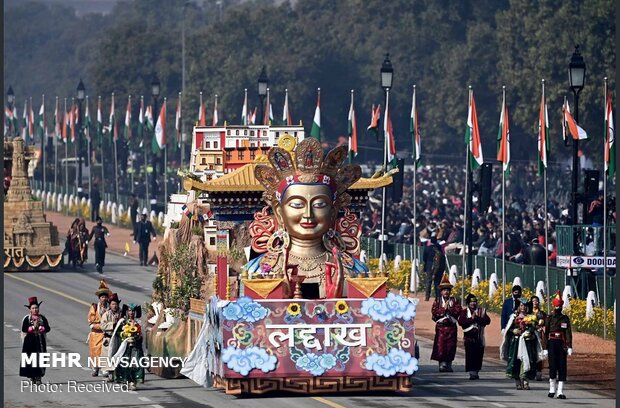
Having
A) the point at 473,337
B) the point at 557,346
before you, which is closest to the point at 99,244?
the point at 473,337

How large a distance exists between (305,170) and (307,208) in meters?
0.62

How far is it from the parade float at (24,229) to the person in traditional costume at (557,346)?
1036 inches

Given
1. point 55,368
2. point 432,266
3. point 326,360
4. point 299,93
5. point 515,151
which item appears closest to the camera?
point 326,360

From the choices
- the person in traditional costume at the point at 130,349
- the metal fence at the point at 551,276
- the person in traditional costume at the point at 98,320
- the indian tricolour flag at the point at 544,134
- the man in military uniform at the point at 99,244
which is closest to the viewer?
the person in traditional costume at the point at 130,349

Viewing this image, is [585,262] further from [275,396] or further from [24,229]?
[24,229]

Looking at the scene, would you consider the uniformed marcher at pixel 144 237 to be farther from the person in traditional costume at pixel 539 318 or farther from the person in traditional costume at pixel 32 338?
the person in traditional costume at pixel 539 318

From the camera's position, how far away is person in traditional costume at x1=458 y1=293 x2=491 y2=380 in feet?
123

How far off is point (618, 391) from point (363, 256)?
23.5m

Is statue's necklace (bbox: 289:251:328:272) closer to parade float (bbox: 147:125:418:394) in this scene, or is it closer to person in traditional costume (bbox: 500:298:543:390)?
parade float (bbox: 147:125:418:394)

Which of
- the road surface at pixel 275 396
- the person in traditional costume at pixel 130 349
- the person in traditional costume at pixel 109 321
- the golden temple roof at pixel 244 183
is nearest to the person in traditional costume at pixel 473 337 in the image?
the road surface at pixel 275 396

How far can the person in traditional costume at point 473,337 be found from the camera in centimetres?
3734

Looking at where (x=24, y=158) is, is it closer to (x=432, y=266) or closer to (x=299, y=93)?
(x=432, y=266)

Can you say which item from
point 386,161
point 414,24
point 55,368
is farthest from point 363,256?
point 414,24

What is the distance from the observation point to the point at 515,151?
11856 cm
